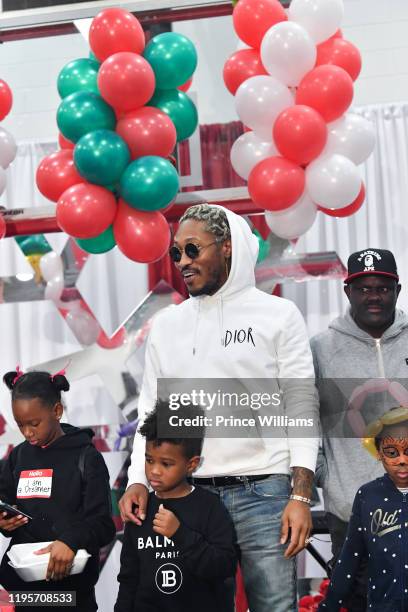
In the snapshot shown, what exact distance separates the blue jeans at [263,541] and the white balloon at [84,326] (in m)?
2.19

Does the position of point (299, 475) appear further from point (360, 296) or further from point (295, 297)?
point (295, 297)

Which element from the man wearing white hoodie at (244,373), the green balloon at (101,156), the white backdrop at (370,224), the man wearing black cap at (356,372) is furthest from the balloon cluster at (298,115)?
the white backdrop at (370,224)

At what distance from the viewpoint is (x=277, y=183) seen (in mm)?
3189

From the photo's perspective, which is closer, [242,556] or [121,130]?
[242,556]

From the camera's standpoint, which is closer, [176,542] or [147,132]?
[176,542]

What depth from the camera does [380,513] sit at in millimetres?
2193

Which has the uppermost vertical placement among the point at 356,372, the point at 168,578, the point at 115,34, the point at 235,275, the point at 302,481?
the point at 115,34

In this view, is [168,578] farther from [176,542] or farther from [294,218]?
[294,218]

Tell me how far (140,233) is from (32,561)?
53.3 inches

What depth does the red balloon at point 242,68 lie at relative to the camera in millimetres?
3441

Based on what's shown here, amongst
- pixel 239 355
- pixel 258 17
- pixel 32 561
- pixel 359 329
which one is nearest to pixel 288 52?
pixel 258 17

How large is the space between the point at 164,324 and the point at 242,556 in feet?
2.04

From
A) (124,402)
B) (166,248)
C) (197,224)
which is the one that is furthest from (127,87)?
(124,402)

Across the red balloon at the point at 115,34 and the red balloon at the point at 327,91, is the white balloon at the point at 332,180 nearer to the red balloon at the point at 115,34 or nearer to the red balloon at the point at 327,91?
the red balloon at the point at 327,91
